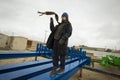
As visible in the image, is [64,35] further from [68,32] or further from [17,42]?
[17,42]

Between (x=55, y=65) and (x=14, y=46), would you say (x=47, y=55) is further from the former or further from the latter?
(x=14, y=46)

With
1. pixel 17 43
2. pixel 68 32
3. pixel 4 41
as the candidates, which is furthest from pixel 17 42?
pixel 68 32

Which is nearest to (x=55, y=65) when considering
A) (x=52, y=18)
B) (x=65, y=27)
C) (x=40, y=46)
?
(x=65, y=27)

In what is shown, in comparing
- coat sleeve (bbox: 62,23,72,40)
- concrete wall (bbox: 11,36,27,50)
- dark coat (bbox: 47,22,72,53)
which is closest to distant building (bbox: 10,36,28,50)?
concrete wall (bbox: 11,36,27,50)

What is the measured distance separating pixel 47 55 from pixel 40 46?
0.94m

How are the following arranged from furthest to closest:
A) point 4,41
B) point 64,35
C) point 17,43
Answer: point 17,43
point 4,41
point 64,35

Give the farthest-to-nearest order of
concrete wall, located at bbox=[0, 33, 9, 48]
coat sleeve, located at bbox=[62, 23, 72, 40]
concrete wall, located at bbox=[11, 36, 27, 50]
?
1. concrete wall, located at bbox=[11, 36, 27, 50]
2. concrete wall, located at bbox=[0, 33, 9, 48]
3. coat sleeve, located at bbox=[62, 23, 72, 40]

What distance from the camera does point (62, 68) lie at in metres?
2.58

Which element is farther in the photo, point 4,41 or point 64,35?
point 4,41

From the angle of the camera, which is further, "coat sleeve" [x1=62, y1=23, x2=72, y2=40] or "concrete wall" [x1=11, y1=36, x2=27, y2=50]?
"concrete wall" [x1=11, y1=36, x2=27, y2=50]

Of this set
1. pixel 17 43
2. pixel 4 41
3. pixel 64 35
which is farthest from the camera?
pixel 17 43

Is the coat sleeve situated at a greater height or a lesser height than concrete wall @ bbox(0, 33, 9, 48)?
lesser

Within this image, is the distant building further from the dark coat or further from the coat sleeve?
the coat sleeve

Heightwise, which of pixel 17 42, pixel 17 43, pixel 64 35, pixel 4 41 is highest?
pixel 4 41
